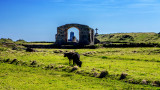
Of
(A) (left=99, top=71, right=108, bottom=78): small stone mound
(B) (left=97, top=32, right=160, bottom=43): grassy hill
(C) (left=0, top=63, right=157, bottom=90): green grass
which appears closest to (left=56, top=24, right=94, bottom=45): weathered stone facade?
(B) (left=97, top=32, right=160, bottom=43): grassy hill

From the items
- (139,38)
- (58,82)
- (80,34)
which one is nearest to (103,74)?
(58,82)

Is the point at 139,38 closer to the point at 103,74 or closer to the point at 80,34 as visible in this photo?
the point at 80,34

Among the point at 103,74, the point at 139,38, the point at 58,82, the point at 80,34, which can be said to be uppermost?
the point at 80,34

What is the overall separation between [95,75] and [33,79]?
18.3ft

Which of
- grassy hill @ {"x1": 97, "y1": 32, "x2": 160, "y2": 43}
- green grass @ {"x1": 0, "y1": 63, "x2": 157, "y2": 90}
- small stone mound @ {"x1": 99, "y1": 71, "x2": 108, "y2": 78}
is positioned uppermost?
grassy hill @ {"x1": 97, "y1": 32, "x2": 160, "y2": 43}

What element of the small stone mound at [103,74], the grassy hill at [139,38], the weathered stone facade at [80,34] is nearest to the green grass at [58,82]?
the small stone mound at [103,74]

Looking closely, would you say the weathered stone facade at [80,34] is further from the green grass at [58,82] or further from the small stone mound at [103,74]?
the small stone mound at [103,74]

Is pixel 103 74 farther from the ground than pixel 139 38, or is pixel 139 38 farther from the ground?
pixel 139 38

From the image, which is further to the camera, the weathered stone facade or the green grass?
the weathered stone facade

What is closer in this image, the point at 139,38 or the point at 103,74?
the point at 103,74

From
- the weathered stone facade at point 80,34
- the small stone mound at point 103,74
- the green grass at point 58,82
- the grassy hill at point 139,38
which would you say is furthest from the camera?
the grassy hill at point 139,38

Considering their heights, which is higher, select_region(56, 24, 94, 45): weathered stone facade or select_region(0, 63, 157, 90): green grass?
select_region(56, 24, 94, 45): weathered stone facade

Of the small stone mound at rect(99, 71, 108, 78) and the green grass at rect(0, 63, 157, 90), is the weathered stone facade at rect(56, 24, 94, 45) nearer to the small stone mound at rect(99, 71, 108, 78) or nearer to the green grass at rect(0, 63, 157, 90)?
the green grass at rect(0, 63, 157, 90)

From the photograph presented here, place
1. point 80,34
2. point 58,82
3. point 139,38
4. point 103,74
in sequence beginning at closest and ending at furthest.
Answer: point 58,82 < point 103,74 < point 80,34 < point 139,38
